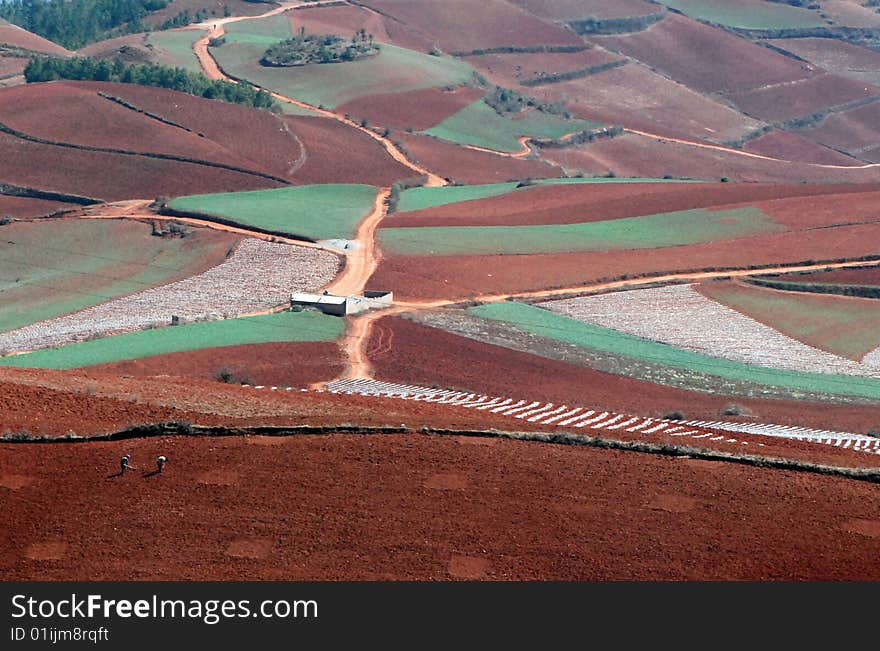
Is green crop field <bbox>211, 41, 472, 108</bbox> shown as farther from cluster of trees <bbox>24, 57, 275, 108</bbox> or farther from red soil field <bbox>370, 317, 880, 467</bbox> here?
red soil field <bbox>370, 317, 880, 467</bbox>

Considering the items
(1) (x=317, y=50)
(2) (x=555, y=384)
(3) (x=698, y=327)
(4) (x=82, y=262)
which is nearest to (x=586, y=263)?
(3) (x=698, y=327)

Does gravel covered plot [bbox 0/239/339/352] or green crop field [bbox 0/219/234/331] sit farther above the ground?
gravel covered plot [bbox 0/239/339/352]

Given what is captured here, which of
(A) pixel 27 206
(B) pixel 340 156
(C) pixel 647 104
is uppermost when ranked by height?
(C) pixel 647 104

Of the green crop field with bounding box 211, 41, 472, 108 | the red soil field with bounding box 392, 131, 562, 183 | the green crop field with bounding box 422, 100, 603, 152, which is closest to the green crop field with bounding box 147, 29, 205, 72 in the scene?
the green crop field with bounding box 211, 41, 472, 108


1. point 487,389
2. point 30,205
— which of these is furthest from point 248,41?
point 487,389

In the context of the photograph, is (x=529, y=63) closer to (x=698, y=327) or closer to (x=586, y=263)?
(x=586, y=263)

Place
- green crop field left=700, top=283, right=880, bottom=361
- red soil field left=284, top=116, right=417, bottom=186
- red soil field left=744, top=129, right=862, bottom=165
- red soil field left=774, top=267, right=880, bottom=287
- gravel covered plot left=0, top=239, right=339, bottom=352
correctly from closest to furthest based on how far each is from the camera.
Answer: gravel covered plot left=0, top=239, right=339, bottom=352 → green crop field left=700, top=283, right=880, bottom=361 → red soil field left=774, top=267, right=880, bottom=287 → red soil field left=284, top=116, right=417, bottom=186 → red soil field left=744, top=129, right=862, bottom=165

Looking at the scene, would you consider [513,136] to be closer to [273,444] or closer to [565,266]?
[565,266]
